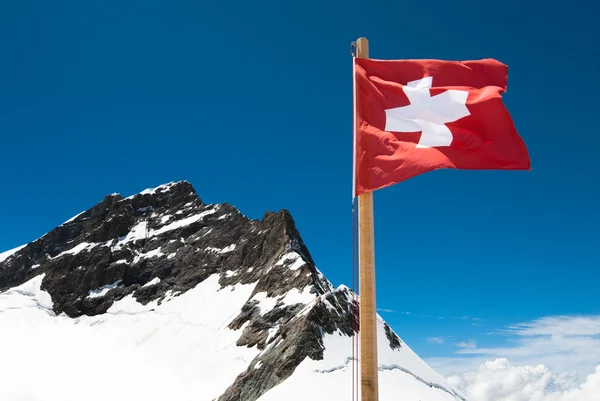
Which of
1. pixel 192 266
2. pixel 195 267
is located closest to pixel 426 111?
pixel 195 267

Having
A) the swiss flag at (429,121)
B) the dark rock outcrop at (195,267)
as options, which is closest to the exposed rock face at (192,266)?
the dark rock outcrop at (195,267)

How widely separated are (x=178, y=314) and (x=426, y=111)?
311 ft

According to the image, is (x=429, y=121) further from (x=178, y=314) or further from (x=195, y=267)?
(x=195, y=267)

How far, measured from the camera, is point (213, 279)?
10688 centimetres

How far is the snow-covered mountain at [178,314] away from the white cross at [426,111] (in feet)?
110

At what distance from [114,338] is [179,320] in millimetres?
16712

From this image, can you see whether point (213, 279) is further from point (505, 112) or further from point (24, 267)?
point (505, 112)

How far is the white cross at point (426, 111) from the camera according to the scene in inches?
389

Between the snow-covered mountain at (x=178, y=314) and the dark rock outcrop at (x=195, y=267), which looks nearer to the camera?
the snow-covered mountain at (x=178, y=314)

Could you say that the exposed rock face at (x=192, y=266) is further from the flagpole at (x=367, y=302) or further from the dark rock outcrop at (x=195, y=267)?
the flagpole at (x=367, y=302)

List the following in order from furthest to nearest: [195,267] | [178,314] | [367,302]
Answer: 1. [195,267]
2. [178,314]
3. [367,302]

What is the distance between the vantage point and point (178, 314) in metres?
98.0

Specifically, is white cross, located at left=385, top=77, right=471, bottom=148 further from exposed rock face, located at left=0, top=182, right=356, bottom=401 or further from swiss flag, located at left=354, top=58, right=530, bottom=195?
exposed rock face, located at left=0, top=182, right=356, bottom=401

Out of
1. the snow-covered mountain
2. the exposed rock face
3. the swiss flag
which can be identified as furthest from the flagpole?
the exposed rock face
